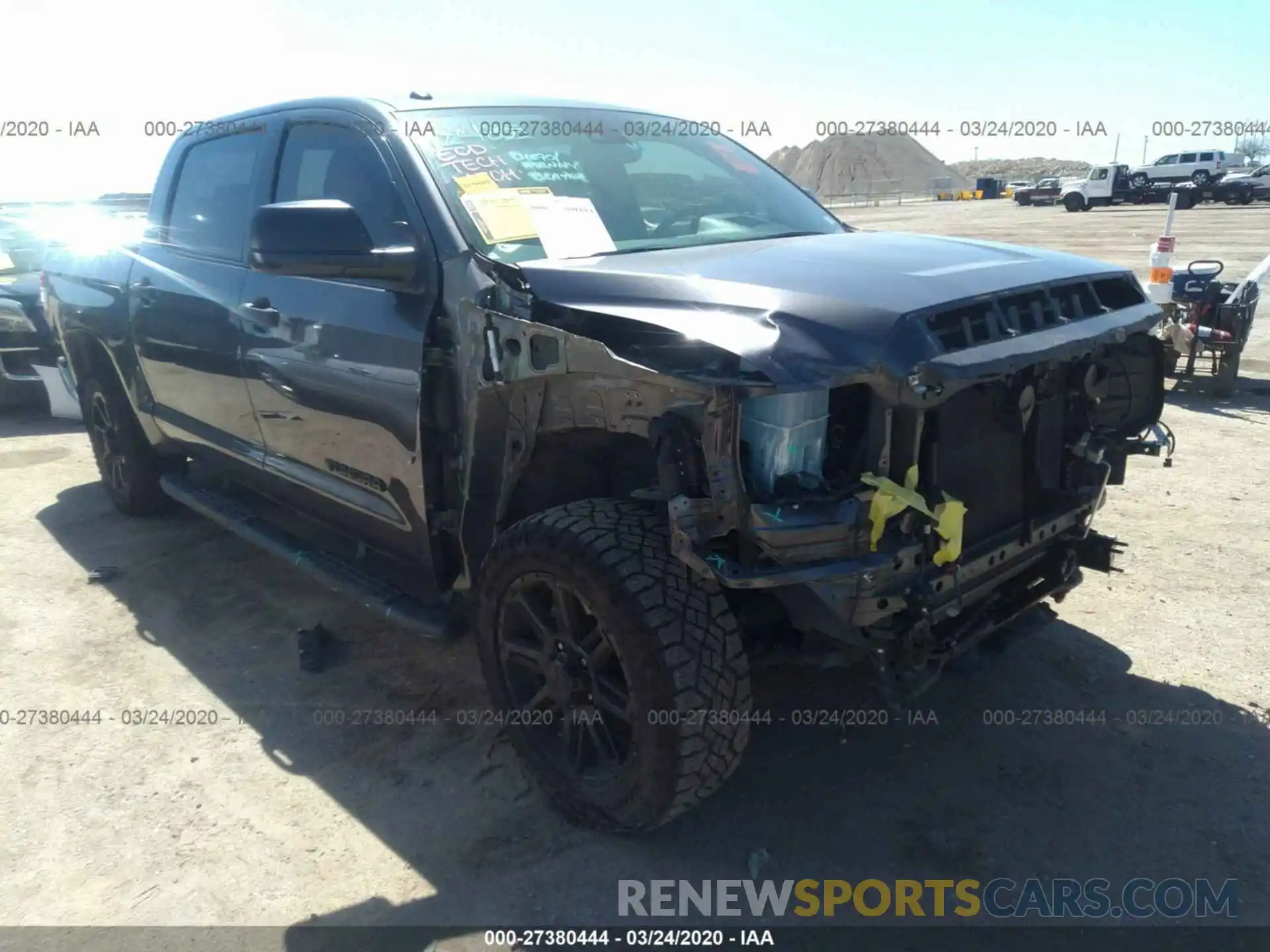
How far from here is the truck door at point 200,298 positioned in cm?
384

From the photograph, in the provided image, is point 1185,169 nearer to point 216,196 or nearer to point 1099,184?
point 1099,184

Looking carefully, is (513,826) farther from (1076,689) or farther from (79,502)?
(79,502)

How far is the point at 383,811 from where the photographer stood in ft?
9.40

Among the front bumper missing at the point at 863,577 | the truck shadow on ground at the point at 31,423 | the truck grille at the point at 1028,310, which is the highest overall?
the truck grille at the point at 1028,310

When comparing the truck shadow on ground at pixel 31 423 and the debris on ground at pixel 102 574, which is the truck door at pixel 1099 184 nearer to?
the truck shadow on ground at pixel 31 423

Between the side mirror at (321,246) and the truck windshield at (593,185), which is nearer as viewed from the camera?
the side mirror at (321,246)

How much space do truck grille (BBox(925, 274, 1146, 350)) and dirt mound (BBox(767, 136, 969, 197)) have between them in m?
72.1

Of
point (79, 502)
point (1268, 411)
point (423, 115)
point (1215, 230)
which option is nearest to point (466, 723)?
point (423, 115)

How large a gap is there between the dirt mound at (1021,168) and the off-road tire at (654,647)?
9272 centimetres

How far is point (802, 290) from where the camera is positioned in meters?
2.31

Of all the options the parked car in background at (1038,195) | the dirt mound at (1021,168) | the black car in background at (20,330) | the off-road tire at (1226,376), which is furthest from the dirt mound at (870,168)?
the black car in background at (20,330)

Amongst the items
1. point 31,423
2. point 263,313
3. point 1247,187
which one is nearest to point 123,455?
point 263,313

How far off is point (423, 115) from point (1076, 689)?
2.95 metres

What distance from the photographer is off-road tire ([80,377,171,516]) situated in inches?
204
